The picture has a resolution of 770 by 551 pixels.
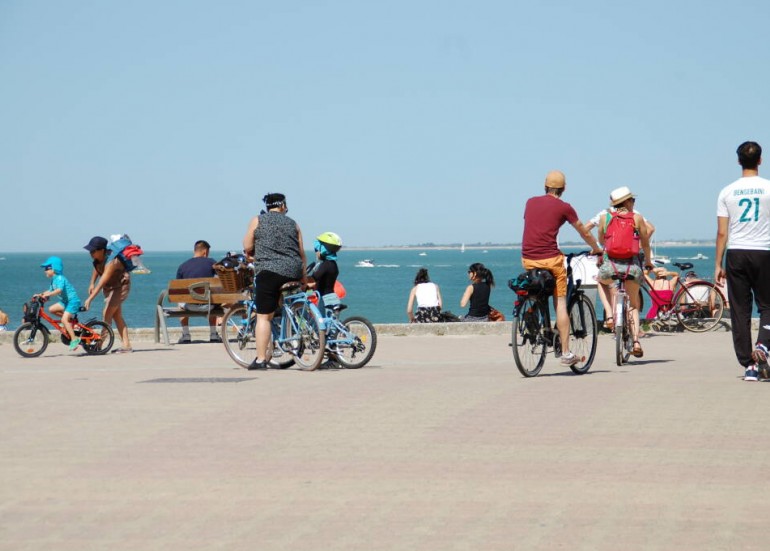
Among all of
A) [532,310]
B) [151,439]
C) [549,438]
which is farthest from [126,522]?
[532,310]

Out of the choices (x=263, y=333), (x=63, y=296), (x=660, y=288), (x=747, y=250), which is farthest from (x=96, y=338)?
(x=747, y=250)

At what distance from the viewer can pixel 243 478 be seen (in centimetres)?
689

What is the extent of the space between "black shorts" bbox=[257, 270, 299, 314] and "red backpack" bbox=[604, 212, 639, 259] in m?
3.20

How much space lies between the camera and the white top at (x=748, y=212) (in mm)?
10742

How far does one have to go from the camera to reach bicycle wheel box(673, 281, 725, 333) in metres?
19.1

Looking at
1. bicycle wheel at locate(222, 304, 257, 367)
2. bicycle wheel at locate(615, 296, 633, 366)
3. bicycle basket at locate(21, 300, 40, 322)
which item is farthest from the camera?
bicycle basket at locate(21, 300, 40, 322)

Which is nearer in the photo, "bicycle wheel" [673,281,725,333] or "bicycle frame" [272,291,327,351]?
"bicycle frame" [272,291,327,351]

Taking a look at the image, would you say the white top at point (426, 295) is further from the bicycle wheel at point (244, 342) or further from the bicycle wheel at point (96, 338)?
the bicycle wheel at point (244, 342)

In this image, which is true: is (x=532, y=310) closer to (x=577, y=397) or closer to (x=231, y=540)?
(x=577, y=397)

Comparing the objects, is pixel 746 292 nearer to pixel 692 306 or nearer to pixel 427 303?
pixel 692 306

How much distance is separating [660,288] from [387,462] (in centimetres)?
1335

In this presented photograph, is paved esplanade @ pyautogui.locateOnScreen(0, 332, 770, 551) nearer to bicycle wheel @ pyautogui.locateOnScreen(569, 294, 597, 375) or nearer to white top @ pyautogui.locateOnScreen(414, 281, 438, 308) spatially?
bicycle wheel @ pyautogui.locateOnScreen(569, 294, 597, 375)

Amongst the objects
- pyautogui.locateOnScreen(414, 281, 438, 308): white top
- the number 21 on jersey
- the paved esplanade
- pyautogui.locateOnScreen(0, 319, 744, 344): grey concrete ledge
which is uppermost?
the number 21 on jersey

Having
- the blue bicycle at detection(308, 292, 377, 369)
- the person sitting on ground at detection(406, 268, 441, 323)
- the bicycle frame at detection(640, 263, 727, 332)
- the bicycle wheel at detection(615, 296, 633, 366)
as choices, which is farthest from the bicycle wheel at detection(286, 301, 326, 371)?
the person sitting on ground at detection(406, 268, 441, 323)
